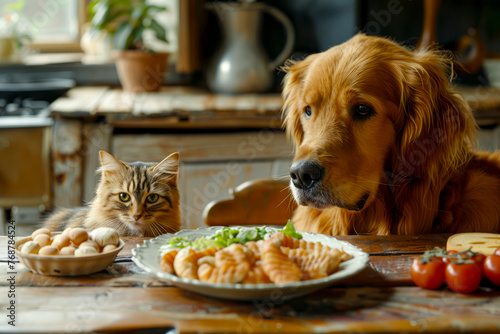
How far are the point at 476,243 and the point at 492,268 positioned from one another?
184 mm

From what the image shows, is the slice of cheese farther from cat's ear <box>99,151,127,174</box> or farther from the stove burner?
the stove burner

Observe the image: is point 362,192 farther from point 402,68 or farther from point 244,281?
point 244,281

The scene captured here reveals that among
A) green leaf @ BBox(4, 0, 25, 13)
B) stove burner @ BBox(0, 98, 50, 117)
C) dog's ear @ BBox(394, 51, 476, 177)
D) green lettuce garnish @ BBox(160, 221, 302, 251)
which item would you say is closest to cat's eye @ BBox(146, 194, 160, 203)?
green lettuce garnish @ BBox(160, 221, 302, 251)

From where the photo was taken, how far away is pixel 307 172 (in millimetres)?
1495

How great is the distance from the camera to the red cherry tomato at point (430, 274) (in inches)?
45.4

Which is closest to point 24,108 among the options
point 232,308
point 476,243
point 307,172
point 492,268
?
point 307,172

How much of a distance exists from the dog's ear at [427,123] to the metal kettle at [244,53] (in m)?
1.74

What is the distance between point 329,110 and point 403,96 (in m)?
0.22

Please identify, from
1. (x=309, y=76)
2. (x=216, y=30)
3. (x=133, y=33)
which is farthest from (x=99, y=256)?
(x=216, y=30)

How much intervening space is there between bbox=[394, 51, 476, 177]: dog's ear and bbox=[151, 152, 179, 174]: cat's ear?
661 millimetres

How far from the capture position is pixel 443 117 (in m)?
1.65

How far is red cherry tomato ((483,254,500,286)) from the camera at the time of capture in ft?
3.76

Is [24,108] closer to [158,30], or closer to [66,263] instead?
[158,30]

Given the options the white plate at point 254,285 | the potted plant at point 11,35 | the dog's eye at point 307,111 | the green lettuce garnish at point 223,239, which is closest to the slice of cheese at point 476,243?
the white plate at point 254,285
